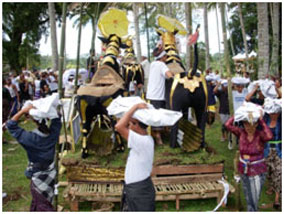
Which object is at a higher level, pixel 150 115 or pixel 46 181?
pixel 150 115

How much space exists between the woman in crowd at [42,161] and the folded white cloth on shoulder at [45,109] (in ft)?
0.34

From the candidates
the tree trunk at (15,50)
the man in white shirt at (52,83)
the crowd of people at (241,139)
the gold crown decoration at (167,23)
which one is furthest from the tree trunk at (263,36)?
the tree trunk at (15,50)

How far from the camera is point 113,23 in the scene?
6.65 meters

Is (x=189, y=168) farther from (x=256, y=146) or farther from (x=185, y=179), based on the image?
(x=256, y=146)

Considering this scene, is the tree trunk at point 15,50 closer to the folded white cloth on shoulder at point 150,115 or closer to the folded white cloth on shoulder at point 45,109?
the folded white cloth on shoulder at point 45,109

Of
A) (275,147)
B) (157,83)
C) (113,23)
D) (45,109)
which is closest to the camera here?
(45,109)

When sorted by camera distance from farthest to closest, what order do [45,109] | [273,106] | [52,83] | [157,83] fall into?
[52,83] → [157,83] → [273,106] → [45,109]

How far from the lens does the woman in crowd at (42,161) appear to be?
3264mm

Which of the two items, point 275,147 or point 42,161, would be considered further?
point 275,147

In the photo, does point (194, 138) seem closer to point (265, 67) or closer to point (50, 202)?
point (50, 202)

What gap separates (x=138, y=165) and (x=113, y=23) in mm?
4428

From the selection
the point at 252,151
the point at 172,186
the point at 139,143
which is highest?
the point at 139,143

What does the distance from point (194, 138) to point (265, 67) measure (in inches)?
153

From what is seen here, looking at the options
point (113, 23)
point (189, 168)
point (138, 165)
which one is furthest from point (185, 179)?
point (113, 23)
